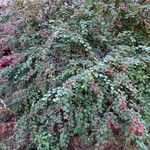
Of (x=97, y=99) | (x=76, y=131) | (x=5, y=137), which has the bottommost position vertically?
(x=5, y=137)

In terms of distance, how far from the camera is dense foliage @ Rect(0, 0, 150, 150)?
2.67m

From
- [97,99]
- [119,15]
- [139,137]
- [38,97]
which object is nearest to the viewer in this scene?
[139,137]

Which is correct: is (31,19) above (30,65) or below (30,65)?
above

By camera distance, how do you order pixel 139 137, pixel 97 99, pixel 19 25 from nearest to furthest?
pixel 139 137 < pixel 97 99 < pixel 19 25

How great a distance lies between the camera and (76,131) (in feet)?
8.96

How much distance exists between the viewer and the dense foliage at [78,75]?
8.76 ft

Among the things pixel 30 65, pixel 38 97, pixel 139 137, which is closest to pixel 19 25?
pixel 30 65

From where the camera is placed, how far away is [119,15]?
3248mm

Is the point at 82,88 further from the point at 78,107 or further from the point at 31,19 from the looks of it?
the point at 31,19

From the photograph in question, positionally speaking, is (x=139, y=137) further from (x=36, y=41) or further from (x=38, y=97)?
(x=36, y=41)

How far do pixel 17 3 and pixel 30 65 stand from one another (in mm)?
1017

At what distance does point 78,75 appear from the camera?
2.71 metres

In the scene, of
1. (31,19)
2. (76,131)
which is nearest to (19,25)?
(31,19)

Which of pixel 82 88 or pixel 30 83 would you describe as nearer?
pixel 82 88
